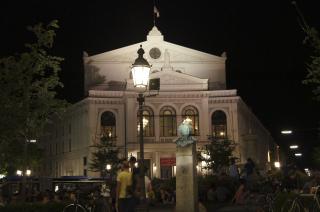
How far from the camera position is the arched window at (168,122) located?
6912 centimetres

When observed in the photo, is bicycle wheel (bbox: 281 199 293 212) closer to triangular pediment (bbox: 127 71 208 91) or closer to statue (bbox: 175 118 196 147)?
statue (bbox: 175 118 196 147)

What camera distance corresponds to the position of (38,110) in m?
21.2

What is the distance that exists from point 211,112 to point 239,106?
443 cm

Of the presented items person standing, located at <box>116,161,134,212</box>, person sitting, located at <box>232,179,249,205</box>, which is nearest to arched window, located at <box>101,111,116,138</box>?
person sitting, located at <box>232,179,249,205</box>

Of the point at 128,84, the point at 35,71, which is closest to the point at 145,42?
the point at 128,84

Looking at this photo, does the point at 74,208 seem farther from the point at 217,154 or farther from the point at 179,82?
the point at 179,82

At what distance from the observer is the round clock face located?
76.4 meters

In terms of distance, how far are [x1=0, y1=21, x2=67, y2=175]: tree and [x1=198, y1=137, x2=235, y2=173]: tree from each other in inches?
1699

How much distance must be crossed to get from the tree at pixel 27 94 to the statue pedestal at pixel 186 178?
5045 mm

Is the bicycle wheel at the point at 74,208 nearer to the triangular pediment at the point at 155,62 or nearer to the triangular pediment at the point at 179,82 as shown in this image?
the triangular pediment at the point at 179,82

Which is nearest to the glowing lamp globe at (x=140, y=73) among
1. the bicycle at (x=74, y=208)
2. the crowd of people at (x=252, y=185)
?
the bicycle at (x=74, y=208)

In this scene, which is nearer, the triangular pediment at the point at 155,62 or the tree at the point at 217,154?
the tree at the point at 217,154

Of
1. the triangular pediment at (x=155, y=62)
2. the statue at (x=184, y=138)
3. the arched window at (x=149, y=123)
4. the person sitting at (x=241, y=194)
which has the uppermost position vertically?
the triangular pediment at (x=155, y=62)

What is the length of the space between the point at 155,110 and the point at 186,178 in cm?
4860
